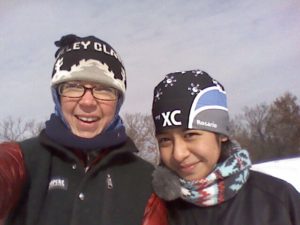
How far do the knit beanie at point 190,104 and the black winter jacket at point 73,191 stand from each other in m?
0.27

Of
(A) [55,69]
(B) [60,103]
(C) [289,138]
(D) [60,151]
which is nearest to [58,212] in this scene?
(D) [60,151]

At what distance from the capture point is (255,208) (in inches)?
83.8

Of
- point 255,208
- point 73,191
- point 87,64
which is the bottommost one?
point 255,208

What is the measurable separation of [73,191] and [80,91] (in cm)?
49

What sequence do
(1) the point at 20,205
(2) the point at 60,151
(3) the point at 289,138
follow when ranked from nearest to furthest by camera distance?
1. (1) the point at 20,205
2. (2) the point at 60,151
3. (3) the point at 289,138

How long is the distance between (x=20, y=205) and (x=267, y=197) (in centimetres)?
118

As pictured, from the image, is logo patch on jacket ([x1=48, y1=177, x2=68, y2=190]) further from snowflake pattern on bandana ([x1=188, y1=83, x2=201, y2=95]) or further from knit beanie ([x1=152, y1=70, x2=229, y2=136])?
snowflake pattern on bandana ([x1=188, y1=83, x2=201, y2=95])

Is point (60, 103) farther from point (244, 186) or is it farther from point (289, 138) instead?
point (289, 138)

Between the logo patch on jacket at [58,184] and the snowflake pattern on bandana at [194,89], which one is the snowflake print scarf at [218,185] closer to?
the snowflake pattern on bandana at [194,89]

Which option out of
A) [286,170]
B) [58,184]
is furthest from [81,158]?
[286,170]

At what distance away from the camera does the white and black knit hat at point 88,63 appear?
216 centimetres

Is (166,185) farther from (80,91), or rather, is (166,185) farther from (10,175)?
(10,175)

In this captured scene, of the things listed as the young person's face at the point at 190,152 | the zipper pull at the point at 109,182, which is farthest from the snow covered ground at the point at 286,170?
the zipper pull at the point at 109,182

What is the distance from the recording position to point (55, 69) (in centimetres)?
225
